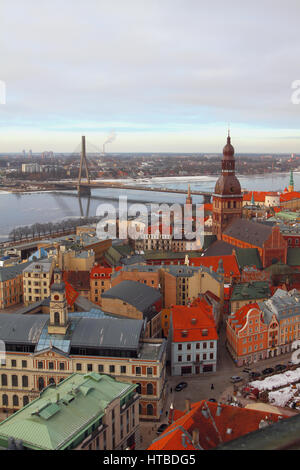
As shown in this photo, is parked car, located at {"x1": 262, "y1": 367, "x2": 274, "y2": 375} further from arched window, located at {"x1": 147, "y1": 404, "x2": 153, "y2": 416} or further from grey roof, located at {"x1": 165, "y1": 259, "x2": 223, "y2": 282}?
grey roof, located at {"x1": 165, "y1": 259, "x2": 223, "y2": 282}

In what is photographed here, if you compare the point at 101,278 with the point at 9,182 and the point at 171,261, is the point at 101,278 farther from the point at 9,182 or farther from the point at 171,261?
the point at 9,182

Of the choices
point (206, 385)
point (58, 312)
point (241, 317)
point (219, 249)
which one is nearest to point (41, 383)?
point (58, 312)

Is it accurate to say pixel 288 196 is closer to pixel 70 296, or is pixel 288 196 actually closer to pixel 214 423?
pixel 70 296

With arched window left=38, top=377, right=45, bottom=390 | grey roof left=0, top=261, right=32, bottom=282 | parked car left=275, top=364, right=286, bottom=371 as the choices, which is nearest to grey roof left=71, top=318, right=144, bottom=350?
arched window left=38, top=377, right=45, bottom=390

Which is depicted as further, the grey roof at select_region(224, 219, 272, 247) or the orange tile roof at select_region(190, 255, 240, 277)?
the grey roof at select_region(224, 219, 272, 247)

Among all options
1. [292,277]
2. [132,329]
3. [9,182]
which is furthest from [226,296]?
[9,182]

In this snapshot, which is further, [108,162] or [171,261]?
[108,162]

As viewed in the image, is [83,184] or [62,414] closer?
[62,414]
